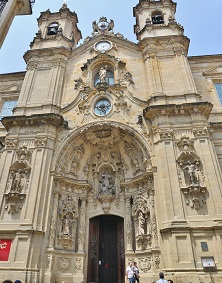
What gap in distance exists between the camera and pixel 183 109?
44.8ft

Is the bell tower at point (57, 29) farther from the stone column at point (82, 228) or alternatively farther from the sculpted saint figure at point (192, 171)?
the sculpted saint figure at point (192, 171)

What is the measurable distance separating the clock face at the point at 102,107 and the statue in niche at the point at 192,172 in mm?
6131

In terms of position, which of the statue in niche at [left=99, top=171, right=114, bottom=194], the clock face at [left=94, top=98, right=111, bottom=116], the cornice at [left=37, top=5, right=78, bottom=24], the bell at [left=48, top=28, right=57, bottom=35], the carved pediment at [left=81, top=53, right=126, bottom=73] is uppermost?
the cornice at [left=37, top=5, right=78, bottom=24]

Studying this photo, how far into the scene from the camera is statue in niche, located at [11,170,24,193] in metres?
12.4

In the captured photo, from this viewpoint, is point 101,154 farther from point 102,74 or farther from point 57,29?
point 57,29

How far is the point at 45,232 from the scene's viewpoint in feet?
38.2

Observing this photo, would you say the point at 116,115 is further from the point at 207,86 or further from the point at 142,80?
the point at 207,86

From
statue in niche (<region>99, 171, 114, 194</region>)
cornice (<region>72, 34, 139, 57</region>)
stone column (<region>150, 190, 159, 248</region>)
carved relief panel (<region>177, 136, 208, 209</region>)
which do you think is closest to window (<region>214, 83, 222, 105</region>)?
carved relief panel (<region>177, 136, 208, 209</region>)

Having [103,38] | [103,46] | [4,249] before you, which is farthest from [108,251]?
[103,38]

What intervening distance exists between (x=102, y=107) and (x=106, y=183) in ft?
16.0

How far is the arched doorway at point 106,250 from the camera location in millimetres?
12531

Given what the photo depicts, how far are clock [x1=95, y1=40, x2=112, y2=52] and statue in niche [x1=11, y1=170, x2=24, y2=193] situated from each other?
38.2 feet

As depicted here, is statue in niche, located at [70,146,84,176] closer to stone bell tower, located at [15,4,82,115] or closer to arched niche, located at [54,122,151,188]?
arched niche, located at [54,122,151,188]

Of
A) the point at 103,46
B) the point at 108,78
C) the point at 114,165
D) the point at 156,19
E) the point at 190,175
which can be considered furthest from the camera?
the point at 156,19
